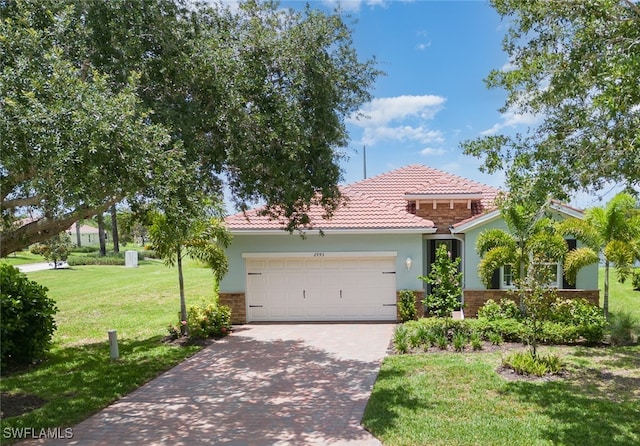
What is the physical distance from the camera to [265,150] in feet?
29.8

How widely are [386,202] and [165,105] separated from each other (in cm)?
1163

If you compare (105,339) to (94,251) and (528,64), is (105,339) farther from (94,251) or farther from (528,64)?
(94,251)

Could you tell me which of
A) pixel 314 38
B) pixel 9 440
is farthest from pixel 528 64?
pixel 9 440

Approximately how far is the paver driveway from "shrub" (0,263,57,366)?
11.5 feet

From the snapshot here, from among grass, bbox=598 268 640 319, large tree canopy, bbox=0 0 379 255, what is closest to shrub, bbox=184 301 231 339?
large tree canopy, bbox=0 0 379 255

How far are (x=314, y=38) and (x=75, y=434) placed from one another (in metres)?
8.26

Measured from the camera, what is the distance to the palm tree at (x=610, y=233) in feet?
41.2

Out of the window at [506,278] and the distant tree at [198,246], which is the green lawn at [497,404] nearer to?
the window at [506,278]

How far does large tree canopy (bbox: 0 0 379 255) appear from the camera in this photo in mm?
5664

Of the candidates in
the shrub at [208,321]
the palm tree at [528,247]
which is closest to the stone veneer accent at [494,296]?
the palm tree at [528,247]

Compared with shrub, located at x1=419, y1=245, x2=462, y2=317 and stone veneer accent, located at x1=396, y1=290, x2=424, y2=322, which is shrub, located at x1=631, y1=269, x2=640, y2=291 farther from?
shrub, located at x1=419, y1=245, x2=462, y2=317

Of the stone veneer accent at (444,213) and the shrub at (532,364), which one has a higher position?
the stone veneer accent at (444,213)

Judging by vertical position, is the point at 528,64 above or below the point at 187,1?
below

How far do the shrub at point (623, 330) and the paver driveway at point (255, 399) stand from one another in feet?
19.9
